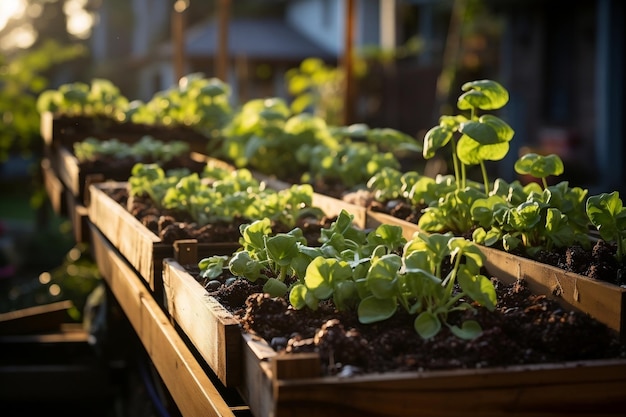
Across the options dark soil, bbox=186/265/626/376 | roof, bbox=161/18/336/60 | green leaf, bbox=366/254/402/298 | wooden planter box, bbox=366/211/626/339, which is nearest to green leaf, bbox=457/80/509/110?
wooden planter box, bbox=366/211/626/339

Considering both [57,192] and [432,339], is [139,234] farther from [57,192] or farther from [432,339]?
[57,192]

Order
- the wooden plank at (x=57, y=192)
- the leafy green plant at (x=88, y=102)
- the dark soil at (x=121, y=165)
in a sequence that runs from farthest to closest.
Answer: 1. the leafy green plant at (x=88, y=102)
2. the wooden plank at (x=57, y=192)
3. the dark soil at (x=121, y=165)

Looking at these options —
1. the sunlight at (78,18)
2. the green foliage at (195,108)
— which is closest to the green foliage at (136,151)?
the green foliage at (195,108)

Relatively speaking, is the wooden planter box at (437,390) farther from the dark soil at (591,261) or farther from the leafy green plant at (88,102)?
the leafy green plant at (88,102)

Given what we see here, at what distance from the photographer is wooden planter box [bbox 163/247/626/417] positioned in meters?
1.71

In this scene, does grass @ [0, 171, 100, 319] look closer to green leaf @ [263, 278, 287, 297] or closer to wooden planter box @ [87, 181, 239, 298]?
wooden planter box @ [87, 181, 239, 298]

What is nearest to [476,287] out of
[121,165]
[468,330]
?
[468,330]

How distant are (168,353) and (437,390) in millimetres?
1151

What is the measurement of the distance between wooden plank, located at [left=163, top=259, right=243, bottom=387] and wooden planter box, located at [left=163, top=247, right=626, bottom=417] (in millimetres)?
97

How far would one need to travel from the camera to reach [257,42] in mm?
32500

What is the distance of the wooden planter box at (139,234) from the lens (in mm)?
3061

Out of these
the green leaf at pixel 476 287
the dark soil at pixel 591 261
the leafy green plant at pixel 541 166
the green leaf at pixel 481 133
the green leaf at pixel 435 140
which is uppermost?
the green leaf at pixel 481 133

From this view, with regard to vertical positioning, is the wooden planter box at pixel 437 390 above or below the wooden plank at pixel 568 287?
below

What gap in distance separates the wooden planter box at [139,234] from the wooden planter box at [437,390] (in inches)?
43.8
